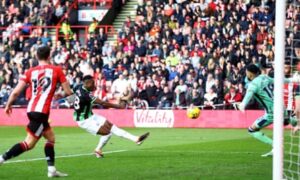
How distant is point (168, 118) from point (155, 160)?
16327mm

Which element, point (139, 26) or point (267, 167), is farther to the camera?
point (139, 26)

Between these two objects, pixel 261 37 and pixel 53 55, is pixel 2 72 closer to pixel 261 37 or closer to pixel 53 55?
pixel 53 55

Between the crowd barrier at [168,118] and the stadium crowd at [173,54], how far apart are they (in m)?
0.53

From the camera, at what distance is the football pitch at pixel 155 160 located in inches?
555

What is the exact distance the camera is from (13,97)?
1346cm

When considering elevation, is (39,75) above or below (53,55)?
above

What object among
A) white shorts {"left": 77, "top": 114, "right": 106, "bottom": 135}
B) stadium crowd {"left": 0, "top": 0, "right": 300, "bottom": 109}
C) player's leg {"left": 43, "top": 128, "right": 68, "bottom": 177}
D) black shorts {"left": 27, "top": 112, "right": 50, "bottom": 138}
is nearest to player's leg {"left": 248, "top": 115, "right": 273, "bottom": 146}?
white shorts {"left": 77, "top": 114, "right": 106, "bottom": 135}

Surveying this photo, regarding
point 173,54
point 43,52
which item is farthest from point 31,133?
point 173,54

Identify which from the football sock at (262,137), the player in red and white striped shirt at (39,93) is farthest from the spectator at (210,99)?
the player in red and white striped shirt at (39,93)

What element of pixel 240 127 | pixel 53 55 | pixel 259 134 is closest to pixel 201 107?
pixel 240 127

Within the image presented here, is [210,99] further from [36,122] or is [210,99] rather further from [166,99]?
[36,122]

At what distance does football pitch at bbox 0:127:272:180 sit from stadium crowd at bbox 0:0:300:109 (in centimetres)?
852

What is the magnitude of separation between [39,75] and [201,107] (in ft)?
64.0

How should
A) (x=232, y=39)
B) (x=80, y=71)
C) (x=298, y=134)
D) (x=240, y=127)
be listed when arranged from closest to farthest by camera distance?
(x=298, y=134) < (x=240, y=127) < (x=232, y=39) < (x=80, y=71)
